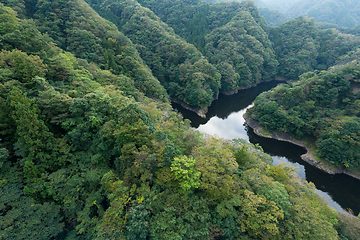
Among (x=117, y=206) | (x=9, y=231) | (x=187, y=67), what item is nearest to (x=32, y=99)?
(x=9, y=231)

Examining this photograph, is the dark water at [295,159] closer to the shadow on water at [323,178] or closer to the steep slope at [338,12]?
the shadow on water at [323,178]

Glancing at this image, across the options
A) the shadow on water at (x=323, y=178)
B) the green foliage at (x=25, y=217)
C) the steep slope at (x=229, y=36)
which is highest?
the steep slope at (x=229, y=36)

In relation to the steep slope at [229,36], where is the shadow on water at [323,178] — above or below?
below

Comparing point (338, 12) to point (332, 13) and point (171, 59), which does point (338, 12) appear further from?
point (171, 59)

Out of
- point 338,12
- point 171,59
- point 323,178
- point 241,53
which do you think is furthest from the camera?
point 338,12

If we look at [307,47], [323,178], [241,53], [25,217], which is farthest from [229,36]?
[25,217]

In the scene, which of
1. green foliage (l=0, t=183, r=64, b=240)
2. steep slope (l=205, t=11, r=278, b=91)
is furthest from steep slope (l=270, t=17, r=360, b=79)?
green foliage (l=0, t=183, r=64, b=240)

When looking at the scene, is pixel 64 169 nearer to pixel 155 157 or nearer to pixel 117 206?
pixel 117 206

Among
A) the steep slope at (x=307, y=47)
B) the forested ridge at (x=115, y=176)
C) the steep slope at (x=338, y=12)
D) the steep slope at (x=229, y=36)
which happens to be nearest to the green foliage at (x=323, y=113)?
the forested ridge at (x=115, y=176)

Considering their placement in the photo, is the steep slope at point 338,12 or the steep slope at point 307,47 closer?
the steep slope at point 307,47

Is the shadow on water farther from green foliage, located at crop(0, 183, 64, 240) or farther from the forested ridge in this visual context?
green foliage, located at crop(0, 183, 64, 240)
